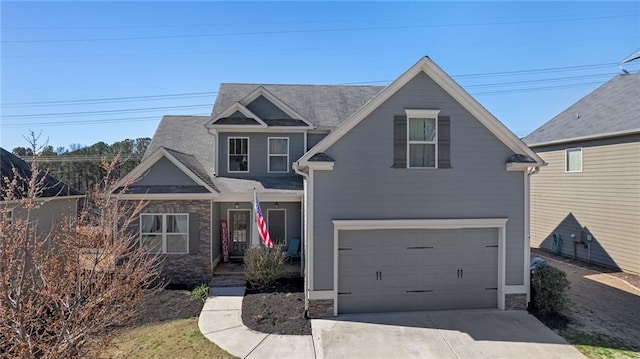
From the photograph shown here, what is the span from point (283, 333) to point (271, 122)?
360 inches

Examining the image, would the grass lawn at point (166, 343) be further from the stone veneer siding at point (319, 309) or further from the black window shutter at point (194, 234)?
the black window shutter at point (194, 234)

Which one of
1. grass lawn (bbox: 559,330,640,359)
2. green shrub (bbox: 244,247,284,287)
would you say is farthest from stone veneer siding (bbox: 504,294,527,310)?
green shrub (bbox: 244,247,284,287)

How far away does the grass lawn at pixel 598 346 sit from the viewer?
7.60 m

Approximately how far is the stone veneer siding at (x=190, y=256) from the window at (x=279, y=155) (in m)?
3.76

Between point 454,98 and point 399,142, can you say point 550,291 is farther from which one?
point 454,98

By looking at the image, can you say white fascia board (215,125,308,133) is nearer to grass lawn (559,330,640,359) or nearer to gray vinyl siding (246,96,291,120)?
gray vinyl siding (246,96,291,120)

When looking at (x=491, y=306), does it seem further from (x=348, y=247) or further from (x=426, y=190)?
(x=348, y=247)

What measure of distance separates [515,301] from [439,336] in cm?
310

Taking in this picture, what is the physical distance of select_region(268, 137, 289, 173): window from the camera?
613 inches

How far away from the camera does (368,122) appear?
9.80 metres

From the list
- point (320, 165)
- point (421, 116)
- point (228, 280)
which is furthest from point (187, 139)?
point (421, 116)

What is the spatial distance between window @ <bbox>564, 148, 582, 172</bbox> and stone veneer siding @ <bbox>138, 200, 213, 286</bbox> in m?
15.7

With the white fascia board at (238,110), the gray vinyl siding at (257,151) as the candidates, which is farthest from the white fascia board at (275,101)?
the gray vinyl siding at (257,151)

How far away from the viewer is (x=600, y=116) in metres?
15.5
